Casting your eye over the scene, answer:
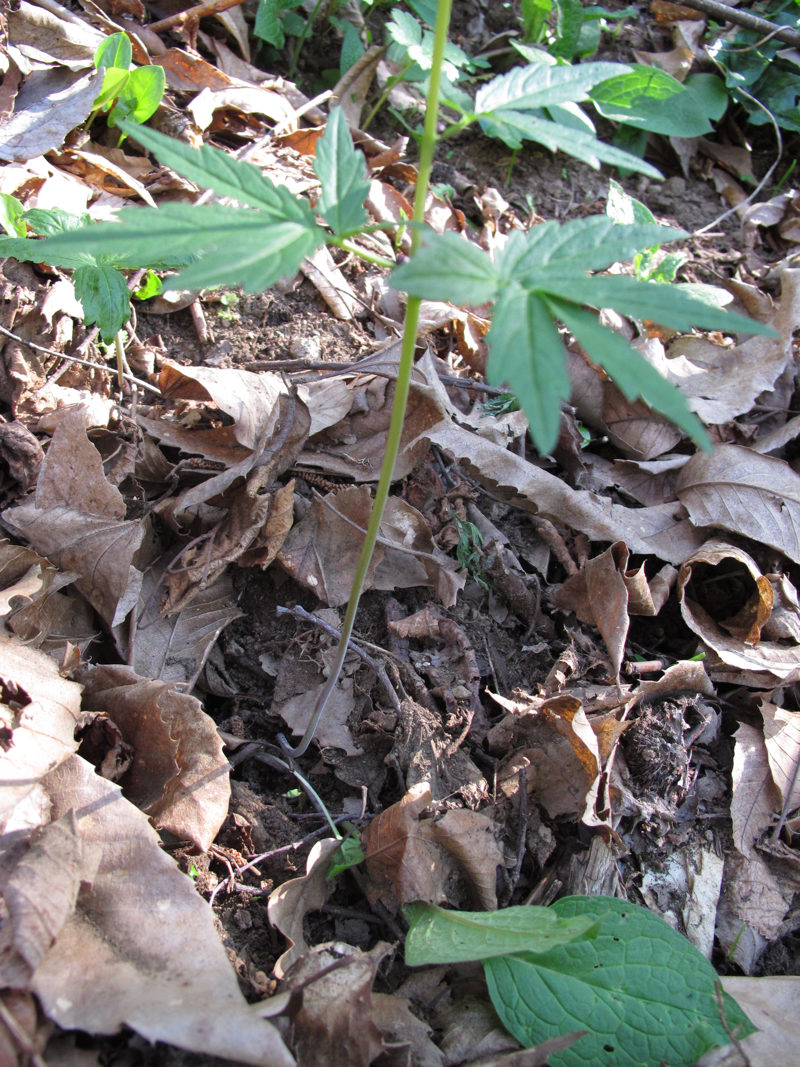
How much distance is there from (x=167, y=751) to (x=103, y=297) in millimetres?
1106

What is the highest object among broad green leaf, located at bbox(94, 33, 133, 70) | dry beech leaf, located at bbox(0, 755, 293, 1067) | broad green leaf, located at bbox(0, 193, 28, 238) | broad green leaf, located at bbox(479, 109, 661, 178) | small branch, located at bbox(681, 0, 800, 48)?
small branch, located at bbox(681, 0, 800, 48)

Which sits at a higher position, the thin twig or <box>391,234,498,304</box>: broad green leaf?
<box>391,234,498,304</box>: broad green leaf

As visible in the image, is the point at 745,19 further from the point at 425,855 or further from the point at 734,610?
the point at 425,855

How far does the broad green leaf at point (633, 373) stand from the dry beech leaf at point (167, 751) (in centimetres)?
113

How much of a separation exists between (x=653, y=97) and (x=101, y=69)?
2.29 meters

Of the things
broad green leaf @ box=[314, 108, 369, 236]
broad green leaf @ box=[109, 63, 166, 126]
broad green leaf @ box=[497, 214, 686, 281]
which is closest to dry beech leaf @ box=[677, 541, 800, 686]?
broad green leaf @ box=[497, 214, 686, 281]

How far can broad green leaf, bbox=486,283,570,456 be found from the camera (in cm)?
88

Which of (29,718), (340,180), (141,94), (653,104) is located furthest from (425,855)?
(653,104)

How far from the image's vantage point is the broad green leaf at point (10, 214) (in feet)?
6.73

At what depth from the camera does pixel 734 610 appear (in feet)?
7.11

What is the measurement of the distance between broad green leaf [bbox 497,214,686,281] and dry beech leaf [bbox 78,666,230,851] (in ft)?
3.64

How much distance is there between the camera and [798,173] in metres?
3.61

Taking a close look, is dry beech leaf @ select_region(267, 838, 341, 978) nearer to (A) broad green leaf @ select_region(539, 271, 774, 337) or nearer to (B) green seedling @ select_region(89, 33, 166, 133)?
(A) broad green leaf @ select_region(539, 271, 774, 337)

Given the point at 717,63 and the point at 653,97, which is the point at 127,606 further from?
the point at 717,63
